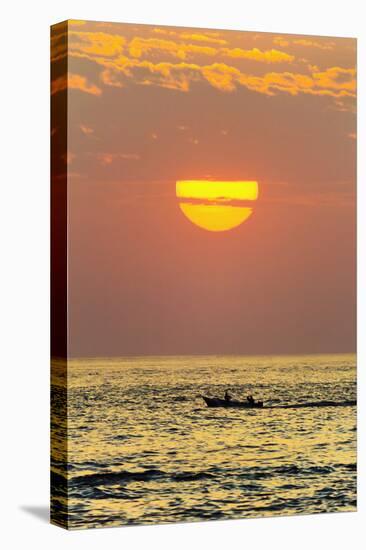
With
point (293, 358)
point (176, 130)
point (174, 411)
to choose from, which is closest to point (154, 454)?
point (174, 411)

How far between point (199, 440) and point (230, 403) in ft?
1.43

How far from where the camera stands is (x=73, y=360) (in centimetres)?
1397

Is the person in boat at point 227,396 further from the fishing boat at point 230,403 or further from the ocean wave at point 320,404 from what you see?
the ocean wave at point 320,404

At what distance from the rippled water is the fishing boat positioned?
47 mm

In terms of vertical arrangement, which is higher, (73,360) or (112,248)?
(112,248)

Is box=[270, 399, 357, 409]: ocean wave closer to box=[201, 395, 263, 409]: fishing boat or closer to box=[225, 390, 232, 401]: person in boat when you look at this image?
box=[201, 395, 263, 409]: fishing boat

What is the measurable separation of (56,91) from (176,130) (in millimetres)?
1046

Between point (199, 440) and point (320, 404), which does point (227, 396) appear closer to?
point (199, 440)

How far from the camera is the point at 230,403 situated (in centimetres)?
1452

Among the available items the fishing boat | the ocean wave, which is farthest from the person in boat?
the ocean wave

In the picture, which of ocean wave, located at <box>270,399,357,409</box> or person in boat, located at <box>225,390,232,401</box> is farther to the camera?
ocean wave, located at <box>270,399,357,409</box>

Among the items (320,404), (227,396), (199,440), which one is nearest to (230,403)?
A: (227,396)

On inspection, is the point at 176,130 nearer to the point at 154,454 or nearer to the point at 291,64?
the point at 291,64

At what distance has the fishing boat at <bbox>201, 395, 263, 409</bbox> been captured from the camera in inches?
568
